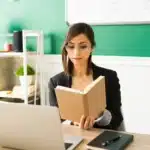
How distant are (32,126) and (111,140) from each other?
34cm

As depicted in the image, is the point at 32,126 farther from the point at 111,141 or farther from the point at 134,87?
the point at 134,87

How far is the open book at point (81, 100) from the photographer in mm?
1255

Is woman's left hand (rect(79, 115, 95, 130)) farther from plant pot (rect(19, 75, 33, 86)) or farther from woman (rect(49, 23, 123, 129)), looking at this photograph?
plant pot (rect(19, 75, 33, 86))

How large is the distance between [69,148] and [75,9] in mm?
1684

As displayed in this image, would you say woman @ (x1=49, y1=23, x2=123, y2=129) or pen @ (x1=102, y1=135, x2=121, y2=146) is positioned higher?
woman @ (x1=49, y1=23, x2=123, y2=129)

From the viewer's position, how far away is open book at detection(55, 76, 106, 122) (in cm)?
125

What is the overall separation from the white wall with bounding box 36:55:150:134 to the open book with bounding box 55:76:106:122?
108cm

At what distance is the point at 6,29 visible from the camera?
3021 millimetres

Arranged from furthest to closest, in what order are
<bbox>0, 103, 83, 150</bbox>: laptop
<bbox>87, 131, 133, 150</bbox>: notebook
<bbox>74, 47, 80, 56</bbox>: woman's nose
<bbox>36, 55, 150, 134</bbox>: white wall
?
<bbox>36, 55, 150, 134</bbox>: white wall
<bbox>74, 47, 80, 56</bbox>: woman's nose
<bbox>87, 131, 133, 150</bbox>: notebook
<bbox>0, 103, 83, 150</bbox>: laptop

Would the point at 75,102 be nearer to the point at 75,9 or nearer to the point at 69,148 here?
the point at 69,148

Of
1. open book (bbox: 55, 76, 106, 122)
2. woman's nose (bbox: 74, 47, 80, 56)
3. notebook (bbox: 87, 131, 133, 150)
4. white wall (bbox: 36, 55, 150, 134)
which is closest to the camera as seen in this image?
notebook (bbox: 87, 131, 133, 150)

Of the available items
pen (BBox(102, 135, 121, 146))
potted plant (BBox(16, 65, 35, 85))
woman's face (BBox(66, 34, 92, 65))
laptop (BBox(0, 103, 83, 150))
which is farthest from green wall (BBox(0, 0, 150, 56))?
laptop (BBox(0, 103, 83, 150))

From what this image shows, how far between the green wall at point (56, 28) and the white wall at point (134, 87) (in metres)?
0.07

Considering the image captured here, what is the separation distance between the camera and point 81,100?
4.10 ft
